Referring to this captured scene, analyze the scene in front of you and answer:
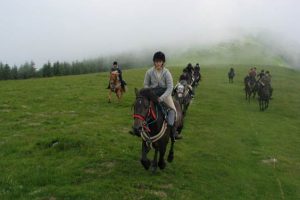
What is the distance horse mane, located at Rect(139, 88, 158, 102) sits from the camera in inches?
568

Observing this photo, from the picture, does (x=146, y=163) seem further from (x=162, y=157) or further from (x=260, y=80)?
(x=260, y=80)

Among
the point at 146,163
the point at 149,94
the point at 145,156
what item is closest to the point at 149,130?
the point at 145,156

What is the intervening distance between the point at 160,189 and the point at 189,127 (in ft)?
47.3

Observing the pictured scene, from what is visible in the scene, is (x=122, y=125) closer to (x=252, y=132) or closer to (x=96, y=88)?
(x=252, y=132)

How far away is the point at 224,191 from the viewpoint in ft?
53.3

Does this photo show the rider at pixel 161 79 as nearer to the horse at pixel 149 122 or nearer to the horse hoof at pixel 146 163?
the horse at pixel 149 122

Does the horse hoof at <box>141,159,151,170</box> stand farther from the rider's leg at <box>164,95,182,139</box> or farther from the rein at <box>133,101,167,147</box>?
the rider's leg at <box>164,95,182,139</box>

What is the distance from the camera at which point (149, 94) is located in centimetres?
1459

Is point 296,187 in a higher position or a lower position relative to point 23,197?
lower

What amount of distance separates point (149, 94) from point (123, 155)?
4824mm

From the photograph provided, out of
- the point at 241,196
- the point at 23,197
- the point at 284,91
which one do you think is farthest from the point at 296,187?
the point at 284,91

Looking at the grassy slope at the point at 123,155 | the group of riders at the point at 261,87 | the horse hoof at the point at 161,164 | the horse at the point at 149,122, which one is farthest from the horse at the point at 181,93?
the group of riders at the point at 261,87

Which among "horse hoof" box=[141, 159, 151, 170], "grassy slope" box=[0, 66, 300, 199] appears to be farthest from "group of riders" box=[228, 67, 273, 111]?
"horse hoof" box=[141, 159, 151, 170]

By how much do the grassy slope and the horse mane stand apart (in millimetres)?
2938
